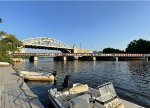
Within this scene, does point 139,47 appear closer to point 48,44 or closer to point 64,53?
point 64,53

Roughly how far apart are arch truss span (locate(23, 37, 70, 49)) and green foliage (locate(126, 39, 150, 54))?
57.3m

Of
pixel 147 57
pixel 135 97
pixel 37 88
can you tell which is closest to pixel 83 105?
pixel 135 97

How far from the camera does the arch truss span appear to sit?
16650cm

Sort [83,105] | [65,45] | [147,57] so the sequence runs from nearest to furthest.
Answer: [83,105] < [147,57] < [65,45]

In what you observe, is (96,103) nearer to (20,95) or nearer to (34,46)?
(20,95)

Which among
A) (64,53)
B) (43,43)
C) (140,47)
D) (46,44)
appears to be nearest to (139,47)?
(140,47)

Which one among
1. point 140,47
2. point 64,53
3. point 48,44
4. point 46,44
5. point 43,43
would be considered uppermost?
point 43,43

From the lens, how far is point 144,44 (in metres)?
164

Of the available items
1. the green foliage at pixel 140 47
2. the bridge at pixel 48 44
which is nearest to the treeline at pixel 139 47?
the green foliage at pixel 140 47

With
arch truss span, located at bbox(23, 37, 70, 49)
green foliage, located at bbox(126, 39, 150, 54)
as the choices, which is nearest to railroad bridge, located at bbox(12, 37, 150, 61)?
arch truss span, located at bbox(23, 37, 70, 49)

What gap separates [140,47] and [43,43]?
8182cm

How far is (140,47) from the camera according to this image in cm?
16488

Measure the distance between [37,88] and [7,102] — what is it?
36.7 feet

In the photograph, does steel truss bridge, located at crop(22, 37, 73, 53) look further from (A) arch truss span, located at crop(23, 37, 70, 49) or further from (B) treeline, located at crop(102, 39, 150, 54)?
(B) treeline, located at crop(102, 39, 150, 54)
